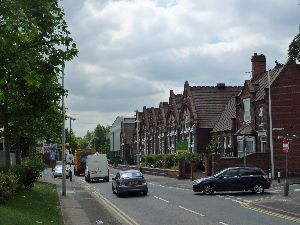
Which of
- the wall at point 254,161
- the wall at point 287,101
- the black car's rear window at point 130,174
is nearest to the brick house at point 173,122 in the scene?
the wall at point 287,101

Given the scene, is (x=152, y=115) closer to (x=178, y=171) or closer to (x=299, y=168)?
(x=178, y=171)

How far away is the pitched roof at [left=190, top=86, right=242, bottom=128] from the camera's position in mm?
66438

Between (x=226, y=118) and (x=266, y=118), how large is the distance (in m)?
12.8

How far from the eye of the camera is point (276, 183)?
40.4 m

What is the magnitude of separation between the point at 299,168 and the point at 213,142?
13.6 meters

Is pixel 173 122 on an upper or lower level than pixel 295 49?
upper

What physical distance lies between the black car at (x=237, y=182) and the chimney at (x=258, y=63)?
26.5 metres

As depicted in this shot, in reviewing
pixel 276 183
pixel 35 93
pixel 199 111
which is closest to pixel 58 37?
pixel 35 93

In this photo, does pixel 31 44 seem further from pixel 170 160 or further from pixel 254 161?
pixel 170 160

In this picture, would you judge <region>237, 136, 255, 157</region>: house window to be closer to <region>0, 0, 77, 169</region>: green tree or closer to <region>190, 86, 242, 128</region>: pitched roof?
<region>190, 86, 242, 128</region>: pitched roof

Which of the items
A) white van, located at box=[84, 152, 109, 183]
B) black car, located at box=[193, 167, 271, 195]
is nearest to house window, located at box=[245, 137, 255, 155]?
white van, located at box=[84, 152, 109, 183]

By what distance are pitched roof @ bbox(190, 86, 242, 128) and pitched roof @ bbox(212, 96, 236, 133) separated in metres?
2.27

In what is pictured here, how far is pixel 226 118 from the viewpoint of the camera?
6112cm

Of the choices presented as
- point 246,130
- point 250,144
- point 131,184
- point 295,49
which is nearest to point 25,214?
point 295,49
